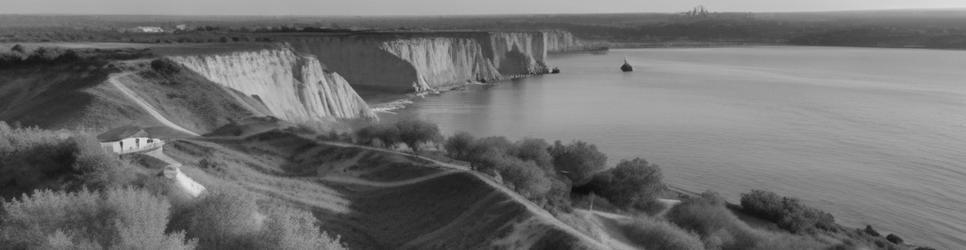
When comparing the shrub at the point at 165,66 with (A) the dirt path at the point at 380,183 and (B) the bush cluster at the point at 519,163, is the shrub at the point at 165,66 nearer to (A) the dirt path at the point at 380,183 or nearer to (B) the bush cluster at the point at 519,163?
(B) the bush cluster at the point at 519,163

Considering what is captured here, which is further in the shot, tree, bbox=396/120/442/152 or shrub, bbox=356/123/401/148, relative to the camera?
tree, bbox=396/120/442/152

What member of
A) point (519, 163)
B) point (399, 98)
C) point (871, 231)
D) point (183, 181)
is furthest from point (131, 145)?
point (399, 98)

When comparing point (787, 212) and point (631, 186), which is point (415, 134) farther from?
point (787, 212)

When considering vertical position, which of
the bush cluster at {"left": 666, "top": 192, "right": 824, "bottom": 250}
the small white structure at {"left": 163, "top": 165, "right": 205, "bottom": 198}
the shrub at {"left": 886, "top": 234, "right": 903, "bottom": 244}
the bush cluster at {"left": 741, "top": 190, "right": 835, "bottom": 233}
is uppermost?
the small white structure at {"left": 163, "top": 165, "right": 205, "bottom": 198}

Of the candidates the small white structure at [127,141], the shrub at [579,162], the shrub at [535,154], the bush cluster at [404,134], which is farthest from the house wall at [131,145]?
the shrub at [579,162]

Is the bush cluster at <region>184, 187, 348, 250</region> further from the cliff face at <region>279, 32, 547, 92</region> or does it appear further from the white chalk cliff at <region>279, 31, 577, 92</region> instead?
the cliff face at <region>279, 32, 547, 92</region>

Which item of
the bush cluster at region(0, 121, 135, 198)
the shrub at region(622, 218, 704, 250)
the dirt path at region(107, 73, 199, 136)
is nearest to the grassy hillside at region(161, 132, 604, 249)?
the bush cluster at region(0, 121, 135, 198)
